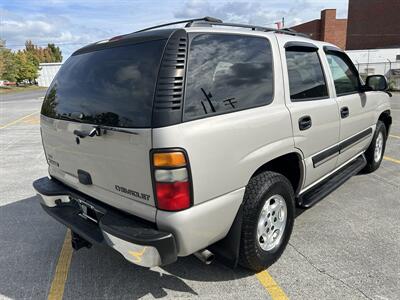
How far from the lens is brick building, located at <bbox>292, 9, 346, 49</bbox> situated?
41.8 metres

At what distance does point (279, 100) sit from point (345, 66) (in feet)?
6.19

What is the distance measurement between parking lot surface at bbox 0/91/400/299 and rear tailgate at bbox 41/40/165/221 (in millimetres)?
784

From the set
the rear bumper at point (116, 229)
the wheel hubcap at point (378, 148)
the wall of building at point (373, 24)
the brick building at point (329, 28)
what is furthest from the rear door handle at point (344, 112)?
the wall of building at point (373, 24)

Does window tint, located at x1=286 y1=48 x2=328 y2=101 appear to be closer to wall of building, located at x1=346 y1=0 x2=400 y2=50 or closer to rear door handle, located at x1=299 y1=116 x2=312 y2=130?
rear door handle, located at x1=299 y1=116 x2=312 y2=130

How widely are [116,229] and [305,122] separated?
1.90 m

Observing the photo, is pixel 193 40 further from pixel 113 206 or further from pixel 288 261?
pixel 288 261

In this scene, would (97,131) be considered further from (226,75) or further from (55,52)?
(55,52)

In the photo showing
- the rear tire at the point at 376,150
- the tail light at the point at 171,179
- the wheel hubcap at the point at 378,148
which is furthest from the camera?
the wheel hubcap at the point at 378,148

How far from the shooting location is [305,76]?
10.8 ft

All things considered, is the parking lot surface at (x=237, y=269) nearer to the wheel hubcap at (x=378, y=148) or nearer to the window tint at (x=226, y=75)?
the wheel hubcap at (x=378, y=148)

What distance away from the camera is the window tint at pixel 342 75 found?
12.5ft

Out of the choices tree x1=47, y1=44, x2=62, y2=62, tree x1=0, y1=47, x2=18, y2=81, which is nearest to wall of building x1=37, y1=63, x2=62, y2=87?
tree x1=0, y1=47, x2=18, y2=81

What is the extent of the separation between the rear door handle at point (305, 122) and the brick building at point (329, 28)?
42.3 m

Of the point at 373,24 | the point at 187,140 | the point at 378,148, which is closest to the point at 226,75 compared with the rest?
the point at 187,140
